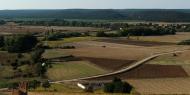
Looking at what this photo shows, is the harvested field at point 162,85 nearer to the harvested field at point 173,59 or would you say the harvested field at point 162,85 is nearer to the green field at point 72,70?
the green field at point 72,70

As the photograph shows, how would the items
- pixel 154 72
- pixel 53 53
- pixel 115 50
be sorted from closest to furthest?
pixel 154 72
pixel 53 53
pixel 115 50

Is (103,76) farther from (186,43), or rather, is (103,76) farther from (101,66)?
(186,43)


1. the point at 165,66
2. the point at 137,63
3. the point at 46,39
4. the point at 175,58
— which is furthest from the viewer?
the point at 46,39

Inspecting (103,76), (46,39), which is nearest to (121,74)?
(103,76)

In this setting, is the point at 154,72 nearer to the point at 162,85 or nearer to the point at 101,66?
the point at 101,66

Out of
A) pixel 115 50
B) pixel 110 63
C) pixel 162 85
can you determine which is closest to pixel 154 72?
pixel 162 85

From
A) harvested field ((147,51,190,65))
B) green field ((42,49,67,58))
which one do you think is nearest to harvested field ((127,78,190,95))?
harvested field ((147,51,190,65))
